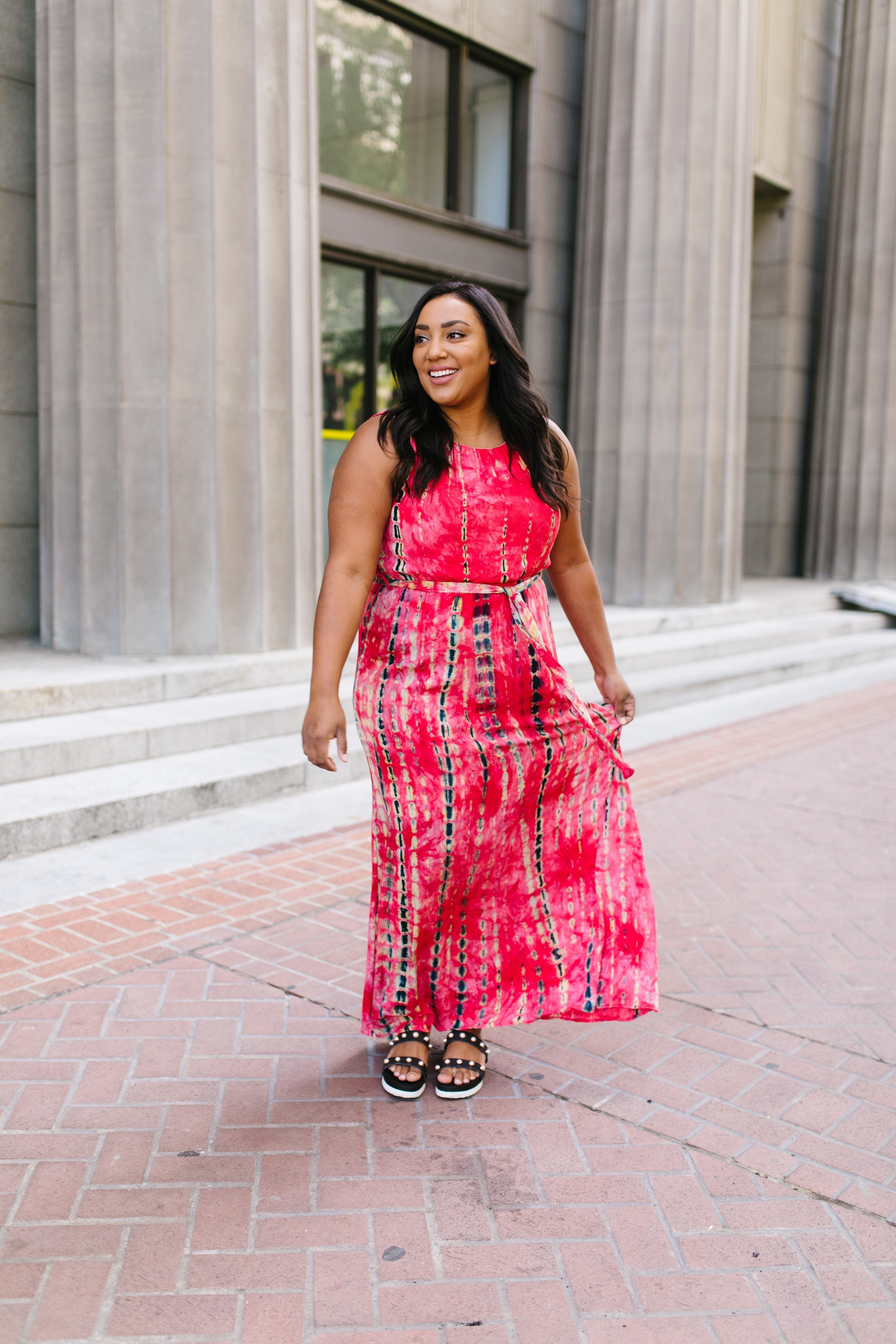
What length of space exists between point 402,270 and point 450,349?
8.90m

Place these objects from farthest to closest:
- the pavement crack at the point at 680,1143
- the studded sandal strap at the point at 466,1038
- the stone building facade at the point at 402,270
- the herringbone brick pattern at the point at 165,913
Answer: the stone building facade at the point at 402,270
the herringbone brick pattern at the point at 165,913
the studded sandal strap at the point at 466,1038
the pavement crack at the point at 680,1143

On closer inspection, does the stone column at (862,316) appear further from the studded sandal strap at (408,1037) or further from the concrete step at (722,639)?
the studded sandal strap at (408,1037)

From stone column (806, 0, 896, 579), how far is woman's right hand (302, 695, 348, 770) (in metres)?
15.0

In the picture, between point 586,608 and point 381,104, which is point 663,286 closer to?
point 381,104

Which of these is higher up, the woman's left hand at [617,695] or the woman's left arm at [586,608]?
the woman's left arm at [586,608]

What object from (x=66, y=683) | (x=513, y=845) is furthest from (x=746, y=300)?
(x=513, y=845)

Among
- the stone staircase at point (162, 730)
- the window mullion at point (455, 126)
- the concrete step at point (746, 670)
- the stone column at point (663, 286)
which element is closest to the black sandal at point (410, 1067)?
the stone staircase at point (162, 730)

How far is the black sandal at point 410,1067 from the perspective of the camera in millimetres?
3062

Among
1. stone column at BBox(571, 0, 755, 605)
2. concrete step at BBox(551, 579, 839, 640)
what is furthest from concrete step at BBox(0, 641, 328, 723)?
stone column at BBox(571, 0, 755, 605)

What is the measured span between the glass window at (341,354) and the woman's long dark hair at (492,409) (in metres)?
7.59

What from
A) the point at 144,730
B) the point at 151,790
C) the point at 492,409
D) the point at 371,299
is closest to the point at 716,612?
the point at 371,299

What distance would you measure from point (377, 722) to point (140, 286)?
494cm

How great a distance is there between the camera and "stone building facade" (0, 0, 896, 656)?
23.1 ft

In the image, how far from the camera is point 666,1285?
2.31 m
